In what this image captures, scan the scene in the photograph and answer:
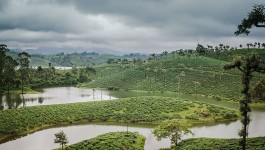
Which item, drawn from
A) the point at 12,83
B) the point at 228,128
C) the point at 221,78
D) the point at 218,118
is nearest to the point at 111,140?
the point at 228,128

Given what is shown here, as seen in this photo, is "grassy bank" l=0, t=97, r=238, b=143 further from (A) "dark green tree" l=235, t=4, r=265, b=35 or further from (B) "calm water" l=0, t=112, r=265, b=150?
(A) "dark green tree" l=235, t=4, r=265, b=35

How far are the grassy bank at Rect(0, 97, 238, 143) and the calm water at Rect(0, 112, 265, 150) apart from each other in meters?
5.89

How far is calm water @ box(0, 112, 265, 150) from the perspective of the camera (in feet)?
244

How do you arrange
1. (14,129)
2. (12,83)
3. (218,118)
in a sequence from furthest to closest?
1. (12,83)
2. (218,118)
3. (14,129)

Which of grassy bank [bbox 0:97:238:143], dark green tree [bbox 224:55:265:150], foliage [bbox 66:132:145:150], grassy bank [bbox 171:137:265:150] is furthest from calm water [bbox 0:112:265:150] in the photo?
dark green tree [bbox 224:55:265:150]

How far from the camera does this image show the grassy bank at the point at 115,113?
93688 millimetres

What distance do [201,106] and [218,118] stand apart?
32.9 feet

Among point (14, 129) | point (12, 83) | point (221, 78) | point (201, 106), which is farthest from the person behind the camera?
point (221, 78)

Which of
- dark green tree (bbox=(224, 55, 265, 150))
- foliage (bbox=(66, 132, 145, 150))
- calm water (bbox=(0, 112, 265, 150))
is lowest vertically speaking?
calm water (bbox=(0, 112, 265, 150))

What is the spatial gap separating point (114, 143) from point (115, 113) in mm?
35993

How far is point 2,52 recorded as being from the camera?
198 meters

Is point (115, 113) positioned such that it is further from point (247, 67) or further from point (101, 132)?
point (247, 67)

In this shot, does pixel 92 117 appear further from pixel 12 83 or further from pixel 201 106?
pixel 12 83

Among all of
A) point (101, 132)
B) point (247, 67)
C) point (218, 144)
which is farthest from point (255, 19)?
point (101, 132)
